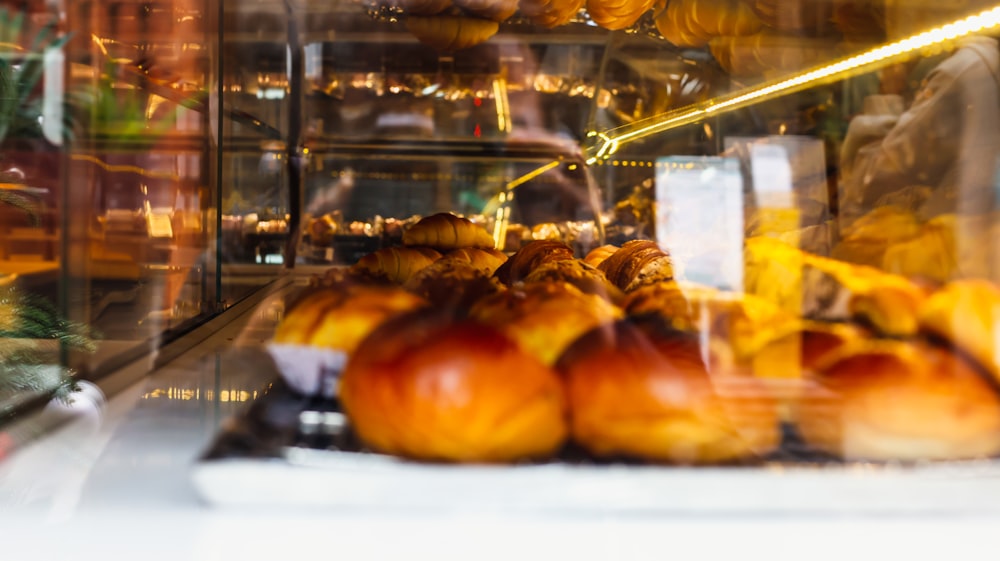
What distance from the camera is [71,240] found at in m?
0.82

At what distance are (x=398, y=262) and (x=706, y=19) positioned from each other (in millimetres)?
703

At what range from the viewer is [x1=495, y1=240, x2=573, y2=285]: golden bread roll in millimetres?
1167

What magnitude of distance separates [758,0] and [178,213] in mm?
1066

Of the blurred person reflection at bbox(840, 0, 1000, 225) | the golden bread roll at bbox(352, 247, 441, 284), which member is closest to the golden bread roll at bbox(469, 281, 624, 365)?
the golden bread roll at bbox(352, 247, 441, 284)

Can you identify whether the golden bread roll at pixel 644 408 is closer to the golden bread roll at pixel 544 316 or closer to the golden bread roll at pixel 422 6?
the golden bread roll at pixel 544 316

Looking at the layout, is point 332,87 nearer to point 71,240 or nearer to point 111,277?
point 111,277

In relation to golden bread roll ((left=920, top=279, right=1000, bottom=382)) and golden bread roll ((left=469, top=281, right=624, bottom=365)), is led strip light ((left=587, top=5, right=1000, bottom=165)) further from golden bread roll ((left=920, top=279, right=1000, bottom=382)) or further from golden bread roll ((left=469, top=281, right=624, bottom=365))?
golden bread roll ((left=469, top=281, right=624, bottom=365))

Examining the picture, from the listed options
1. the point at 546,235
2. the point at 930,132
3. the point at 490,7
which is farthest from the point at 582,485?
the point at 546,235

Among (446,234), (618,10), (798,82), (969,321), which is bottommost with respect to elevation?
(969,321)

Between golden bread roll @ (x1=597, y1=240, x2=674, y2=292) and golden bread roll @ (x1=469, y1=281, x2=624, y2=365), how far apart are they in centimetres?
23

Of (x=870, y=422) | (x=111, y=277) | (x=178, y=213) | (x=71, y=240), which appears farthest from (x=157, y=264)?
(x=870, y=422)

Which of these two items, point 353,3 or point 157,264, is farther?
point 353,3

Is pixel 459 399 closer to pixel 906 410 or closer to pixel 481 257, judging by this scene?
pixel 906 410

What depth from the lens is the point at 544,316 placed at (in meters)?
0.62
